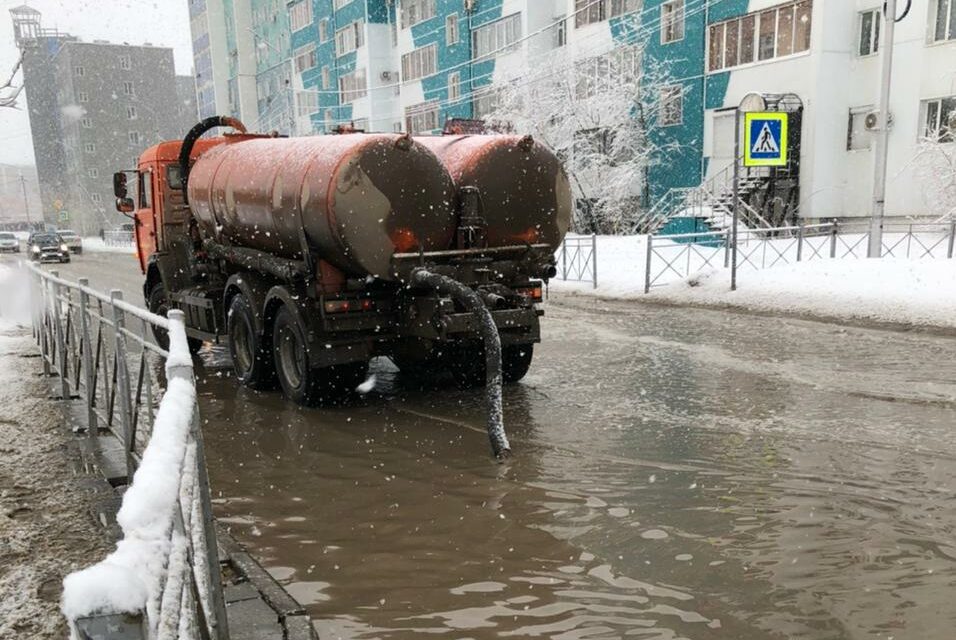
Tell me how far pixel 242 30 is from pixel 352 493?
6758 cm

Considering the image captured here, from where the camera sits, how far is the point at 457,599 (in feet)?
13.1

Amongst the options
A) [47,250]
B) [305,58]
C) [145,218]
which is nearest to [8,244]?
[47,250]

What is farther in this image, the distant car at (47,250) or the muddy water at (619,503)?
the distant car at (47,250)

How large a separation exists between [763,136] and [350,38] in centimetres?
3912

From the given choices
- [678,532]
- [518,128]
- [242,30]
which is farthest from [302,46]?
[678,532]

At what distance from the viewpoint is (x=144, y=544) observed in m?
1.53

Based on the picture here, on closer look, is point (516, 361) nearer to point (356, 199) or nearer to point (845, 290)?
point (356, 199)

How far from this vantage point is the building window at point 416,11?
40.5m

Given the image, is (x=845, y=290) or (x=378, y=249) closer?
(x=378, y=249)

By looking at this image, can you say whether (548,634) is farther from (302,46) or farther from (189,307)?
(302,46)

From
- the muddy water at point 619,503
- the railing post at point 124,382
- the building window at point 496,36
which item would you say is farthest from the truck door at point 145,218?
the building window at point 496,36

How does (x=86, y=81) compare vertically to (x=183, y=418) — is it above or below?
above

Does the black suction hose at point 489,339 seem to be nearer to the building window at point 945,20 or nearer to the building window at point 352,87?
the building window at point 945,20

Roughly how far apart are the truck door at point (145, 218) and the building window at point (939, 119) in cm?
1991
